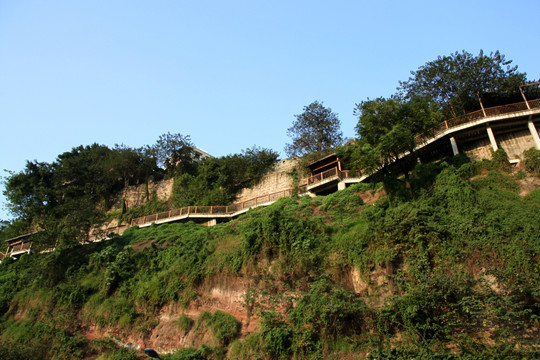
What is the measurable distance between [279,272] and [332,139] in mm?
17441

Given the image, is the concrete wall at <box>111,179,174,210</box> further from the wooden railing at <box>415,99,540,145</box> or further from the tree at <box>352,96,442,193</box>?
the wooden railing at <box>415,99,540,145</box>

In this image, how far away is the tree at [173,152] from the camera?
34.8m

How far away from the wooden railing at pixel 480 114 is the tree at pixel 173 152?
2138cm

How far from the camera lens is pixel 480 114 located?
1988 cm

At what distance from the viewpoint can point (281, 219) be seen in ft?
55.9

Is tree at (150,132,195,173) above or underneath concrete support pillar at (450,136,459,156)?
above

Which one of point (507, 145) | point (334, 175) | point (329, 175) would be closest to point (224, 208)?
point (329, 175)

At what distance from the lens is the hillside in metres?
11.1

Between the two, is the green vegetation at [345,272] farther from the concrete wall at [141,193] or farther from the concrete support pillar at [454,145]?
the concrete wall at [141,193]

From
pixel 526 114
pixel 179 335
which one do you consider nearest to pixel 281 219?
pixel 179 335

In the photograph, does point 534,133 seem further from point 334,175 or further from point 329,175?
point 329,175

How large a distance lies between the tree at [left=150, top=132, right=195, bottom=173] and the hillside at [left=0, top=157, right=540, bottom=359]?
14.0 m

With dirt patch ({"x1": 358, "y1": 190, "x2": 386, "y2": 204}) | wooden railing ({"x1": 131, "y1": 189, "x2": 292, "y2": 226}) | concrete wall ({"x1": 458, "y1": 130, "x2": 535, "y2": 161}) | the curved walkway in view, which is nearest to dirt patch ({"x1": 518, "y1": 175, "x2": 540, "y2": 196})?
concrete wall ({"x1": 458, "y1": 130, "x2": 535, "y2": 161})

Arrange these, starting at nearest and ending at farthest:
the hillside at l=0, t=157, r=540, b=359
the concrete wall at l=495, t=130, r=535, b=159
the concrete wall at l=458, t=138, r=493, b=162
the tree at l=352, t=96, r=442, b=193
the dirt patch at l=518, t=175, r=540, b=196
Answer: the hillside at l=0, t=157, r=540, b=359 < the dirt patch at l=518, t=175, r=540, b=196 < the tree at l=352, t=96, r=442, b=193 < the concrete wall at l=495, t=130, r=535, b=159 < the concrete wall at l=458, t=138, r=493, b=162
